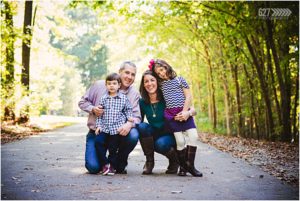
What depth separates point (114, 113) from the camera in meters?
6.02

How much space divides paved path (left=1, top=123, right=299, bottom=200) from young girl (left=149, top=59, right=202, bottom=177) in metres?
0.26

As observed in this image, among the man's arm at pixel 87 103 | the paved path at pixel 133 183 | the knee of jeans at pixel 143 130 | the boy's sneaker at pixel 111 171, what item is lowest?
the paved path at pixel 133 183

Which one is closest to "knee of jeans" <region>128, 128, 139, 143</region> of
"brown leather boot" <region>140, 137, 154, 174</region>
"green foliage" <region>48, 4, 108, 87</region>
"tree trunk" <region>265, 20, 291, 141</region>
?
"brown leather boot" <region>140, 137, 154, 174</region>

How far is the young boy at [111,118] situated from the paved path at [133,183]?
40 cm

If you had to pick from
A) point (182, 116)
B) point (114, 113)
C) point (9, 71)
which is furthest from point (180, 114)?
point (9, 71)

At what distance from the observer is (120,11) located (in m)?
12.1

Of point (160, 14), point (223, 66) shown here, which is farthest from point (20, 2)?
point (223, 66)

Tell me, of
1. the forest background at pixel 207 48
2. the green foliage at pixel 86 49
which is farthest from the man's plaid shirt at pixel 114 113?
the green foliage at pixel 86 49

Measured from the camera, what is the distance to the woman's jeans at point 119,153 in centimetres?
602

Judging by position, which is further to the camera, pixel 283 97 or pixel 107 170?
pixel 283 97

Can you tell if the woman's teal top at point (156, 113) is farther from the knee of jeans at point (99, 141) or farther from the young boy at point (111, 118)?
the knee of jeans at point (99, 141)

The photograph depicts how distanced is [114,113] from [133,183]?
117cm

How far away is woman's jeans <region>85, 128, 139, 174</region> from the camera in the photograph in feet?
19.8

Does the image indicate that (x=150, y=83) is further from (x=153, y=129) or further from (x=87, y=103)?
(x=87, y=103)
